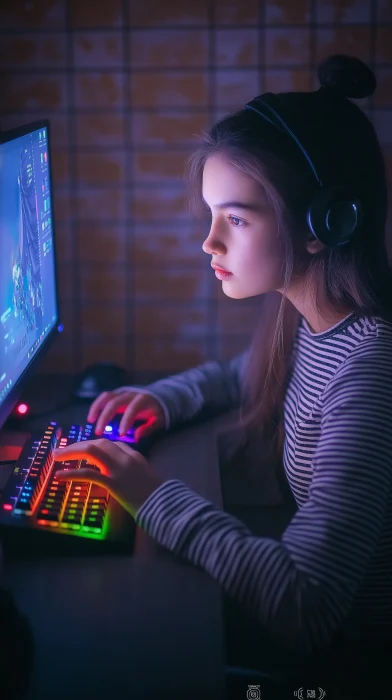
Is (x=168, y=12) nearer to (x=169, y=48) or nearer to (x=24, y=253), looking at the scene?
(x=169, y=48)

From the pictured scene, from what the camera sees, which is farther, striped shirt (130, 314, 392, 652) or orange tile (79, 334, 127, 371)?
orange tile (79, 334, 127, 371)

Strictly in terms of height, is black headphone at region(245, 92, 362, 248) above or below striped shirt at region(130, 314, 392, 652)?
above

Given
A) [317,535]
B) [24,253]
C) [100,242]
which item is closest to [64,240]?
[100,242]

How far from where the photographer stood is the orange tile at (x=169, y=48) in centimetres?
159

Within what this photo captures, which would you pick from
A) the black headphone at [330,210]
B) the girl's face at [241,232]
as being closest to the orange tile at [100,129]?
the girl's face at [241,232]

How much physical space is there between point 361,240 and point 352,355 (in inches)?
7.1

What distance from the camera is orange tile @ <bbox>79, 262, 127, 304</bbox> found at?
1.72 meters

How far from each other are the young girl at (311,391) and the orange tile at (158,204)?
0.41 metres

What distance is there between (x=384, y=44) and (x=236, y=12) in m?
0.32

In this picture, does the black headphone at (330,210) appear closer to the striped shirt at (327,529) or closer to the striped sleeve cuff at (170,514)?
the striped shirt at (327,529)

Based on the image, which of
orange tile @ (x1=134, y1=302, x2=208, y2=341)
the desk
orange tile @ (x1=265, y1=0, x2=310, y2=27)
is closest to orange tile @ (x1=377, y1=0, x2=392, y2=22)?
orange tile @ (x1=265, y1=0, x2=310, y2=27)

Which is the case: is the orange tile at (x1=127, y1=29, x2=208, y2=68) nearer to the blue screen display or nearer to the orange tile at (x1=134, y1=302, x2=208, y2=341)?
the blue screen display

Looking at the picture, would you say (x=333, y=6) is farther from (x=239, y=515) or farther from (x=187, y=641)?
(x=187, y=641)

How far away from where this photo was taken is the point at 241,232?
113 centimetres
